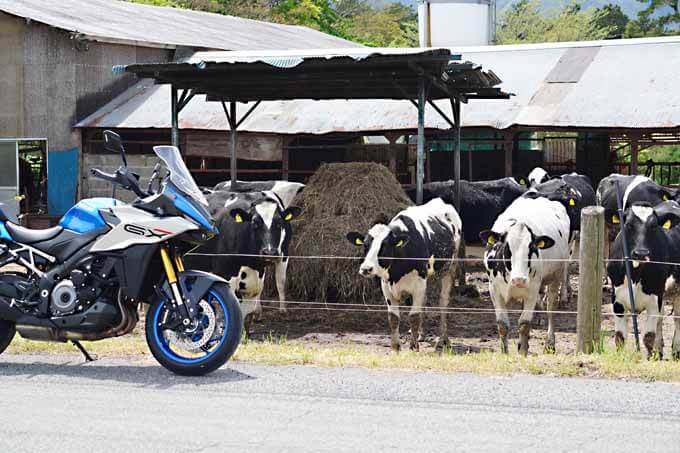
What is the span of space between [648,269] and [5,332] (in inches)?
236

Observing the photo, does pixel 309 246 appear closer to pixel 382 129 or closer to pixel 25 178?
pixel 382 129

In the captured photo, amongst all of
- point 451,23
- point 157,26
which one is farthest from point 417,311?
point 451,23

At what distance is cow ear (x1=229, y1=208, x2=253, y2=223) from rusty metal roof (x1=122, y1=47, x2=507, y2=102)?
1.88 m

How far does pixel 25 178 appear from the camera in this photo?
79.3ft

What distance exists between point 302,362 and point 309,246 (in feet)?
19.3

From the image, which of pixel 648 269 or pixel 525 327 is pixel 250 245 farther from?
pixel 648 269

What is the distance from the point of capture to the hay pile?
13453mm

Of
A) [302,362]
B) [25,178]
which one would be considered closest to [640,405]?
[302,362]

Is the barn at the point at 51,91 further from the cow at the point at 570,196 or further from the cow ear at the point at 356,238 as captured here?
the cow ear at the point at 356,238

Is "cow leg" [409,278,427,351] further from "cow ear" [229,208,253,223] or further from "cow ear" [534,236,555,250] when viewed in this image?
"cow ear" [229,208,253,223]

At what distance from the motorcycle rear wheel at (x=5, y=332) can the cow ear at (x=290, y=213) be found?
17.4 ft

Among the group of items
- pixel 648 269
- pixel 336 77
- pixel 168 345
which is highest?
pixel 336 77

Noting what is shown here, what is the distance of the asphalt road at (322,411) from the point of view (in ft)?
17.8

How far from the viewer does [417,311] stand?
11273 millimetres
